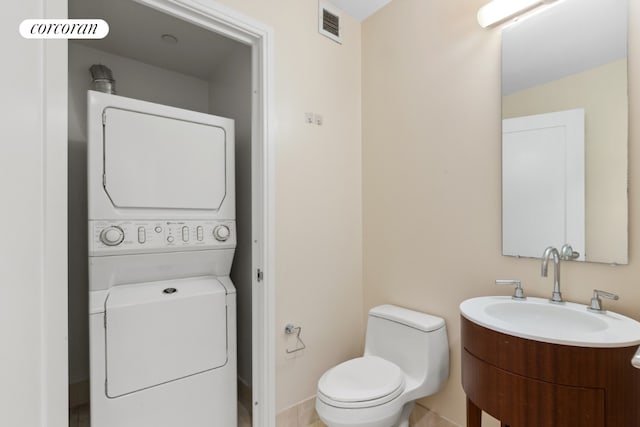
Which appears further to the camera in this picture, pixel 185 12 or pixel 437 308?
pixel 437 308

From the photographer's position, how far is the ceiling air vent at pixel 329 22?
192 centimetres

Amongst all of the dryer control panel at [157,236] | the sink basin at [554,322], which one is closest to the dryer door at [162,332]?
the dryer control panel at [157,236]

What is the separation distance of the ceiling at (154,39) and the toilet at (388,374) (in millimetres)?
2053

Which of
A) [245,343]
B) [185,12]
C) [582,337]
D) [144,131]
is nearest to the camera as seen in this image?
[582,337]

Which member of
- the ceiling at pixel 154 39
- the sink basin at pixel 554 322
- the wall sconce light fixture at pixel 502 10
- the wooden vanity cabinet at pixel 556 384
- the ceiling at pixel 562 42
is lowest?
the wooden vanity cabinet at pixel 556 384

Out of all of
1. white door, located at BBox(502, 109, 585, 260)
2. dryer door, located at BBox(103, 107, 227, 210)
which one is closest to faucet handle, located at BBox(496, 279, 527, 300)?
white door, located at BBox(502, 109, 585, 260)

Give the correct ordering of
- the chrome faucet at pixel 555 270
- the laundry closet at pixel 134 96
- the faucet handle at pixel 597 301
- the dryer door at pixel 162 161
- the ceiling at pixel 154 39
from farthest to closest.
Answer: the laundry closet at pixel 134 96 → the ceiling at pixel 154 39 → the dryer door at pixel 162 161 → the chrome faucet at pixel 555 270 → the faucet handle at pixel 597 301

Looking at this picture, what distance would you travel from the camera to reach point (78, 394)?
209 cm

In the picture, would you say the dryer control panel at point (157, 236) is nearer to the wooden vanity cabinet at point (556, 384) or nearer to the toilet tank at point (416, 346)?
the toilet tank at point (416, 346)

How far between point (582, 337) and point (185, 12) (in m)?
2.01

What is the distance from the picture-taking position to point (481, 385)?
111 centimetres
